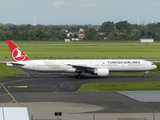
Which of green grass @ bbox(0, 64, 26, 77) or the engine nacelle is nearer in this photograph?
the engine nacelle

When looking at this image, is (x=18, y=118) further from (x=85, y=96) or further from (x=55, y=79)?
(x=55, y=79)

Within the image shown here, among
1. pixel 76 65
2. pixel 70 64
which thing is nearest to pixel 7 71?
pixel 70 64

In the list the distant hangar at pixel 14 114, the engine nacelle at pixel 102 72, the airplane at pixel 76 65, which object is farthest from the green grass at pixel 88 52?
the distant hangar at pixel 14 114

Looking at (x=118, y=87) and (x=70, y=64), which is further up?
(x=70, y=64)

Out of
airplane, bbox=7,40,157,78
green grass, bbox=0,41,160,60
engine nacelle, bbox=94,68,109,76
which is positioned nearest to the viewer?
engine nacelle, bbox=94,68,109,76

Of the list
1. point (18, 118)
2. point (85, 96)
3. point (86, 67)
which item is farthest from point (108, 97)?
point (18, 118)

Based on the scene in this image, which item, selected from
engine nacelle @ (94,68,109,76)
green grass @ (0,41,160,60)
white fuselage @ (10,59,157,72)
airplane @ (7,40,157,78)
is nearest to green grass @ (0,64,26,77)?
airplane @ (7,40,157,78)

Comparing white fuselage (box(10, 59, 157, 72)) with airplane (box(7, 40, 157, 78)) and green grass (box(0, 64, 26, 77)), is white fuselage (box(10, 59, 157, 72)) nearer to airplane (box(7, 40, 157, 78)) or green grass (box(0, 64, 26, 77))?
airplane (box(7, 40, 157, 78))

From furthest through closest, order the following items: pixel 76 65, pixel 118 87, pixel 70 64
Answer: pixel 70 64 → pixel 76 65 → pixel 118 87

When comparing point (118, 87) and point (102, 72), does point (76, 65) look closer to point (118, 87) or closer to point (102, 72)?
point (102, 72)

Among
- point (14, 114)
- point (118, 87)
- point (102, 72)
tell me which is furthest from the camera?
point (102, 72)

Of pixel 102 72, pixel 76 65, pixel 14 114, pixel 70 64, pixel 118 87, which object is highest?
pixel 14 114

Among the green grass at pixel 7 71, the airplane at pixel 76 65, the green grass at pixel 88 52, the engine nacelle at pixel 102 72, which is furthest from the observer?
the green grass at pixel 88 52

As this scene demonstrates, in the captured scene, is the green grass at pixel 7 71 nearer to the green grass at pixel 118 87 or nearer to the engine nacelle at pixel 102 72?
the engine nacelle at pixel 102 72
